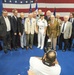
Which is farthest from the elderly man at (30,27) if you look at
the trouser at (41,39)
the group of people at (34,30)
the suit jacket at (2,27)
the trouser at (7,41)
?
the suit jacket at (2,27)

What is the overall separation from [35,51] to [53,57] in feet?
15.2

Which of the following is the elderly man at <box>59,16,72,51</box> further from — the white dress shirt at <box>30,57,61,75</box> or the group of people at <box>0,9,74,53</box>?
the white dress shirt at <box>30,57,61,75</box>

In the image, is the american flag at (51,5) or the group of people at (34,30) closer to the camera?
the group of people at (34,30)

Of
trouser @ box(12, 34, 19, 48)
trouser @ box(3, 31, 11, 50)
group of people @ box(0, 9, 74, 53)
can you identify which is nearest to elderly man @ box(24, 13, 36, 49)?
group of people @ box(0, 9, 74, 53)

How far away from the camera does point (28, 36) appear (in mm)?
7316

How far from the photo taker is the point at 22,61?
6.21m

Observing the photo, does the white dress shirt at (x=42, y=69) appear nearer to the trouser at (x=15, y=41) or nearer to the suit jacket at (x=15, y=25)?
the suit jacket at (x=15, y=25)

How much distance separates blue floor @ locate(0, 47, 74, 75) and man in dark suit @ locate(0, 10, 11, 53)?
296 millimetres

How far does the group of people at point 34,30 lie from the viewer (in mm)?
6851

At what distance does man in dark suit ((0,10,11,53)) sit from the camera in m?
6.53

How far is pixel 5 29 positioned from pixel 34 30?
3.82 feet

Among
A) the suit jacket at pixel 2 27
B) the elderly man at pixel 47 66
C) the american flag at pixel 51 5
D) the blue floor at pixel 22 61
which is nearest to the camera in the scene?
the elderly man at pixel 47 66

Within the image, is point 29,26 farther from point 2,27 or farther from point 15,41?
point 2,27

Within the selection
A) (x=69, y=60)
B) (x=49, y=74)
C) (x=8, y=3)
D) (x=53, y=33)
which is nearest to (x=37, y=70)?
(x=49, y=74)
